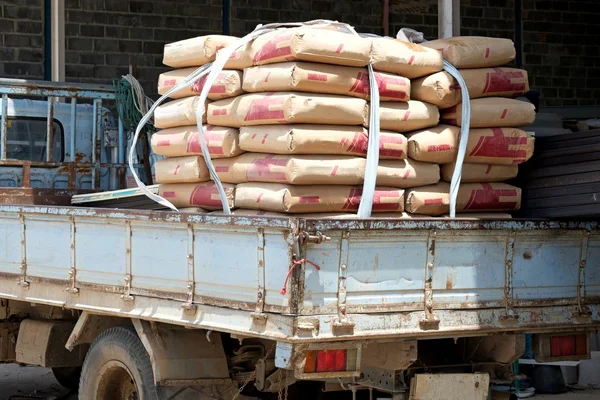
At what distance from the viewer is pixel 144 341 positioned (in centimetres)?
540

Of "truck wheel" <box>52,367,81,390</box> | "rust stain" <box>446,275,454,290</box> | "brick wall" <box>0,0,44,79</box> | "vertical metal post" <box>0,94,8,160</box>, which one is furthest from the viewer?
"brick wall" <box>0,0,44,79</box>

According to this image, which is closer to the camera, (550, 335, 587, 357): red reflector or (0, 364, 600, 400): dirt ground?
(550, 335, 587, 357): red reflector

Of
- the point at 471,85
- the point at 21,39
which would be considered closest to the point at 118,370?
the point at 471,85

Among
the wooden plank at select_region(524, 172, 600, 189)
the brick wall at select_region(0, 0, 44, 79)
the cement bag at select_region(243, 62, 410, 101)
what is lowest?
the wooden plank at select_region(524, 172, 600, 189)

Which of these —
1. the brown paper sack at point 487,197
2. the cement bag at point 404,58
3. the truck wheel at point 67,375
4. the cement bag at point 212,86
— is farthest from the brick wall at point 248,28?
the brown paper sack at point 487,197

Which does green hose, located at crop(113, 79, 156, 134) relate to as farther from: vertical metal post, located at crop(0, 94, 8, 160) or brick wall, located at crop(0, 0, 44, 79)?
brick wall, located at crop(0, 0, 44, 79)

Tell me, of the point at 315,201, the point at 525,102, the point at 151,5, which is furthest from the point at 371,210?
the point at 151,5

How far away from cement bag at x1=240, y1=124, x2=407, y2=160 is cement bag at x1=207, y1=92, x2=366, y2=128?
4 cm

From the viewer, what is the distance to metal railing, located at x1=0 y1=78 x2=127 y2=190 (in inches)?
315

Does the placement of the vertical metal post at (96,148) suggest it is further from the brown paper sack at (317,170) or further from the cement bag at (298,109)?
the cement bag at (298,109)

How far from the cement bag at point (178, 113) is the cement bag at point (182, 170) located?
20 centimetres

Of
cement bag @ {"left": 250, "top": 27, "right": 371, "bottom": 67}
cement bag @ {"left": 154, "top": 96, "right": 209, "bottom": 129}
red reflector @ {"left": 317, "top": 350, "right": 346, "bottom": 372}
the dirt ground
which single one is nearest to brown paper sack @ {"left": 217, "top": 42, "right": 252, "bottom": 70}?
cement bag @ {"left": 250, "top": 27, "right": 371, "bottom": 67}

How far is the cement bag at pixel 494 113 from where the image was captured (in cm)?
571

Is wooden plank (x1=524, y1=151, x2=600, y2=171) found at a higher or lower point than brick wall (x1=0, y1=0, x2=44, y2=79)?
lower
